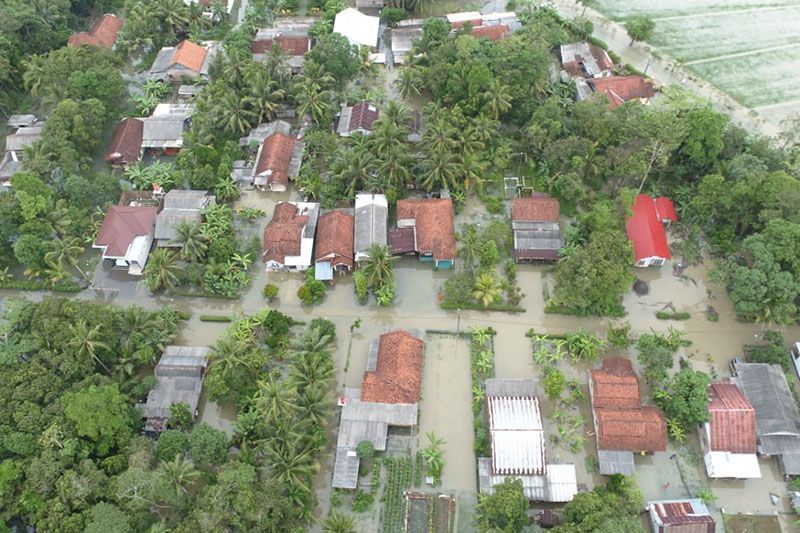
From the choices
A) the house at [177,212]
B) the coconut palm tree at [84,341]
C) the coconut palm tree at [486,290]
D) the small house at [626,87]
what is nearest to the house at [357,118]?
the house at [177,212]

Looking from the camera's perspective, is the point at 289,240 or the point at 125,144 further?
the point at 125,144

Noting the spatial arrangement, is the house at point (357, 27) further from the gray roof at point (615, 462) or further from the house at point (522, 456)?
the gray roof at point (615, 462)

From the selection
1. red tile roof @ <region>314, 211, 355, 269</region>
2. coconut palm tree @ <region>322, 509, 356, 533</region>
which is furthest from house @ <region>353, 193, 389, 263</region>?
coconut palm tree @ <region>322, 509, 356, 533</region>

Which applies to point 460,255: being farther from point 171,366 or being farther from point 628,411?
point 171,366

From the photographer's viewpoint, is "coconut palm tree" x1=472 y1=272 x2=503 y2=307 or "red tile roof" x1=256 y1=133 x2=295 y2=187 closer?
"coconut palm tree" x1=472 y1=272 x2=503 y2=307

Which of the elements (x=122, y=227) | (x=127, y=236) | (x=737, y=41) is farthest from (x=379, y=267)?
(x=737, y=41)

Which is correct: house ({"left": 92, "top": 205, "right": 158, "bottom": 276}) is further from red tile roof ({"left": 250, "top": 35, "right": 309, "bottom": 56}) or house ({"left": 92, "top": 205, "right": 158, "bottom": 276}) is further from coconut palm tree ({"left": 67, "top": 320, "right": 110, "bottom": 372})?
red tile roof ({"left": 250, "top": 35, "right": 309, "bottom": 56})

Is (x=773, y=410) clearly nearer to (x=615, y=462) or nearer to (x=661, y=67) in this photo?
(x=615, y=462)
